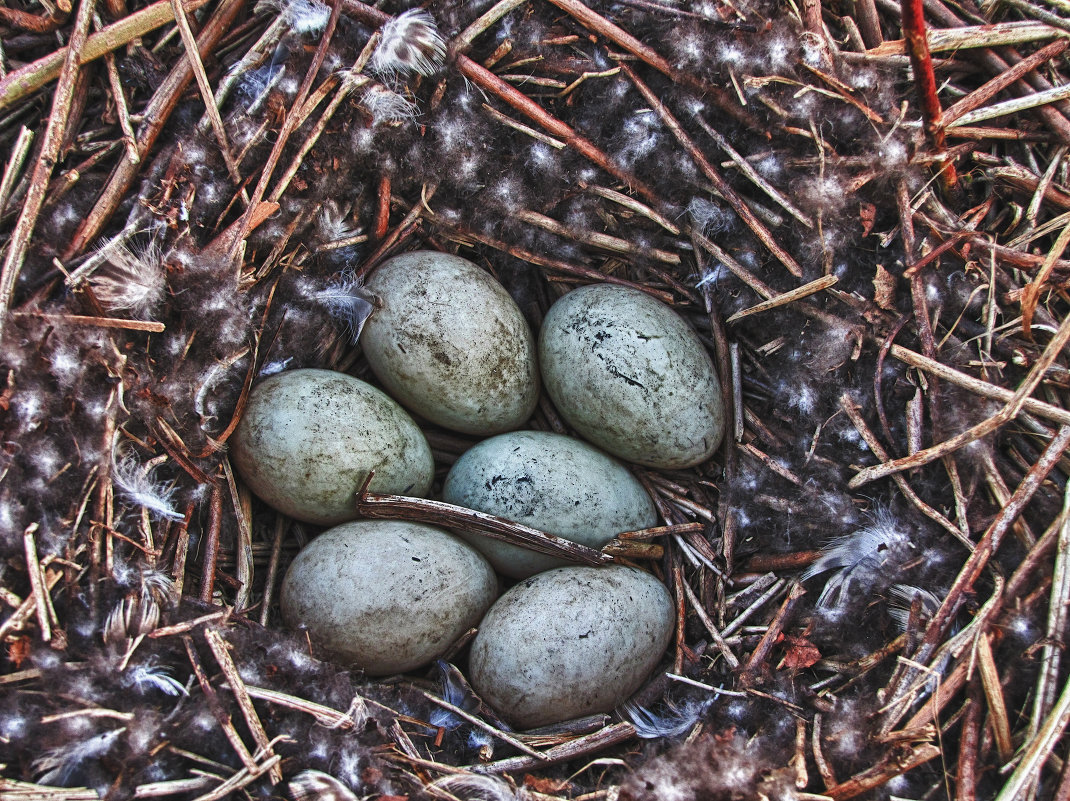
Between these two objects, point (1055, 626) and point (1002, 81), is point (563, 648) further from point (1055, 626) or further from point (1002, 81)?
point (1002, 81)

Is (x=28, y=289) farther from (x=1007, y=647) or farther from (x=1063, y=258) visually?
(x=1063, y=258)

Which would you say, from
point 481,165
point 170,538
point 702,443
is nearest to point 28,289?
point 170,538

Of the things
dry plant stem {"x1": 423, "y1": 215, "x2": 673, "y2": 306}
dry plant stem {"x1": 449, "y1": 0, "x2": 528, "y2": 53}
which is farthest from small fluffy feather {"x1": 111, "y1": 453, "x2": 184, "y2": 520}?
dry plant stem {"x1": 449, "y1": 0, "x2": 528, "y2": 53}

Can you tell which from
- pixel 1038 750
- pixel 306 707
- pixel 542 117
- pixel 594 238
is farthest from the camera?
pixel 594 238

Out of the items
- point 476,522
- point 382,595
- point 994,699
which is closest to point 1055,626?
point 994,699

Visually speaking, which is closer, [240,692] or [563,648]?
[240,692]

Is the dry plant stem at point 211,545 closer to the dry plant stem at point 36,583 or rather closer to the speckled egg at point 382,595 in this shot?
the speckled egg at point 382,595
